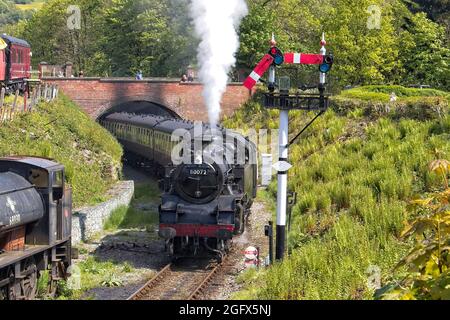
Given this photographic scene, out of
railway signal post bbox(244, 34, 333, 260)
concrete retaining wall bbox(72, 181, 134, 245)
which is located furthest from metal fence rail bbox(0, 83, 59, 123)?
railway signal post bbox(244, 34, 333, 260)

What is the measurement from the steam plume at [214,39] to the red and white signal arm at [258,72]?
8758 millimetres

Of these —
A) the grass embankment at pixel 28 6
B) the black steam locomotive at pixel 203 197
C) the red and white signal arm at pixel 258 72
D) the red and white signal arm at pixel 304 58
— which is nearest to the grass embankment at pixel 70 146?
the black steam locomotive at pixel 203 197

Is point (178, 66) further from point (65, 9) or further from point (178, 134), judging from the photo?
point (178, 134)

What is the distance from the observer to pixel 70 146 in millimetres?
25516

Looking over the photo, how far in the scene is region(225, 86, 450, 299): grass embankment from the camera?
36.6 feet

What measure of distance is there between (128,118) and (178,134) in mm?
14274

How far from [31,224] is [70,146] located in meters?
13.3

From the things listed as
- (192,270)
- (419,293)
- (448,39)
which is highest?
(448,39)

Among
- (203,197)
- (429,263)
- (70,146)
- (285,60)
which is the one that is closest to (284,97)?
(285,60)

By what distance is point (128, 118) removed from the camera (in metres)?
35.8

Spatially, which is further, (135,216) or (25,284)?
(135,216)

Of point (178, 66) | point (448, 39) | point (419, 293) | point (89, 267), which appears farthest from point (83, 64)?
point (419, 293)

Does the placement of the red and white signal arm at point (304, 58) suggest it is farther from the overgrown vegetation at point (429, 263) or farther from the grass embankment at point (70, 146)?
the grass embankment at point (70, 146)

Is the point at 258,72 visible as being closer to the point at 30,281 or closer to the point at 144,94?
the point at 30,281
